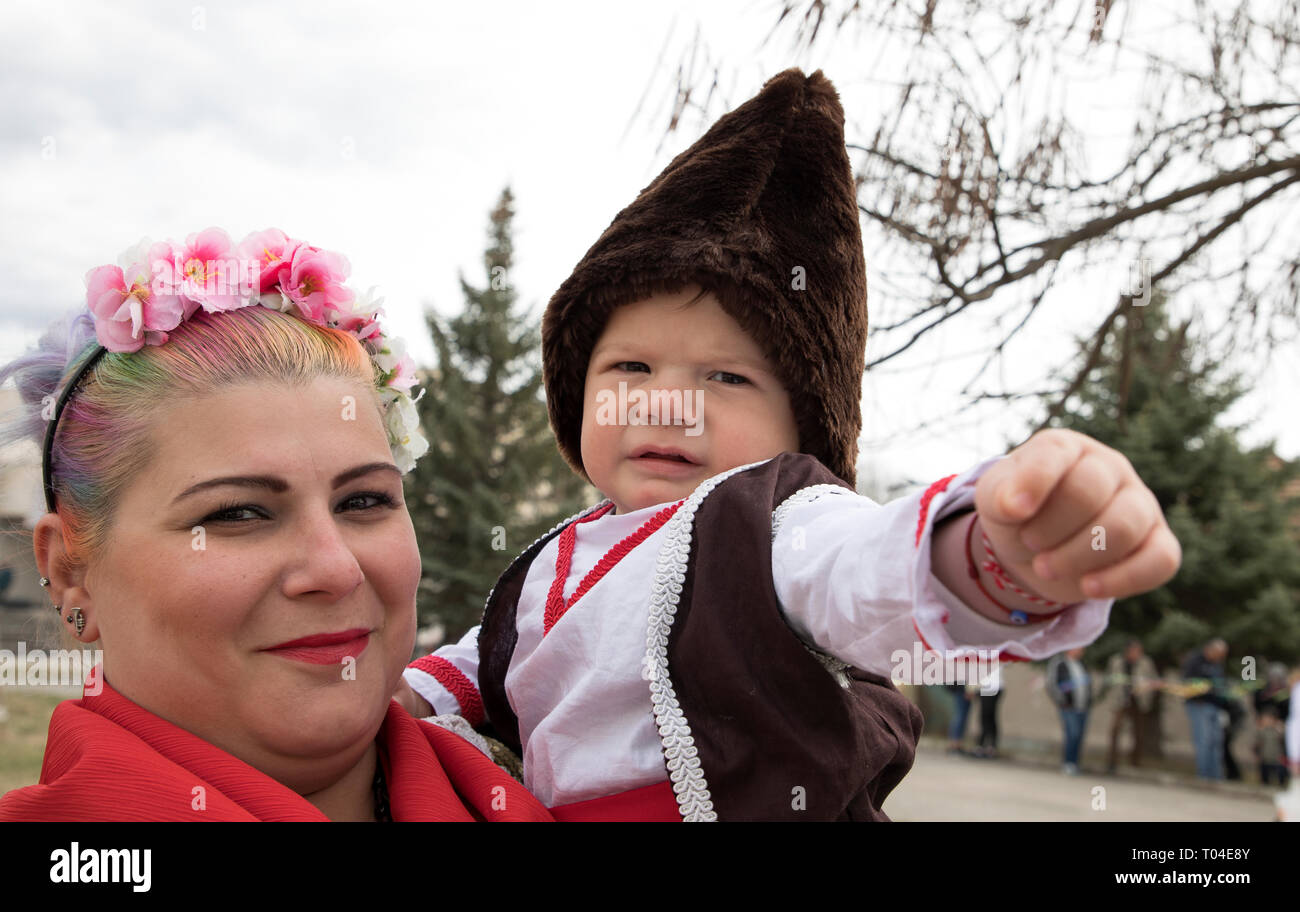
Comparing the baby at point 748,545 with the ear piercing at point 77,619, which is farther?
the ear piercing at point 77,619

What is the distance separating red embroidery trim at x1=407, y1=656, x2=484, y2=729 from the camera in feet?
6.67

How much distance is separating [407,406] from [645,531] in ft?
1.70

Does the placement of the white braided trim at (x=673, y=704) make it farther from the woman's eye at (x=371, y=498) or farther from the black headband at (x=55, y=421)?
the black headband at (x=55, y=421)

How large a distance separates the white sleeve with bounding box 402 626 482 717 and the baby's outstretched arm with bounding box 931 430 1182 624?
1.30 m

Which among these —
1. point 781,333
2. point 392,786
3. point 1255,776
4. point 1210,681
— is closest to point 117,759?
point 392,786

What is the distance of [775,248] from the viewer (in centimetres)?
183

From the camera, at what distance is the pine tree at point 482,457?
1672 centimetres

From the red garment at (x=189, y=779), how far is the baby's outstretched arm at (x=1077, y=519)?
2.92 ft

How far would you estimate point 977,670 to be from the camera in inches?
45.9

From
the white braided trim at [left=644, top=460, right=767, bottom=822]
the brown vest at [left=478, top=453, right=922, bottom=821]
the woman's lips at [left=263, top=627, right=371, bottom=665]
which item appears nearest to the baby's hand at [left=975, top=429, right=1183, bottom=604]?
the brown vest at [left=478, top=453, right=922, bottom=821]

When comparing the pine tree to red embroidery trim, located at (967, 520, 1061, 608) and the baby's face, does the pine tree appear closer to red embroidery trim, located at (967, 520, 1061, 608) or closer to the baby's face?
the baby's face

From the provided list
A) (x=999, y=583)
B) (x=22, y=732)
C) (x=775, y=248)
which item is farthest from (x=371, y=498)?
(x=22, y=732)

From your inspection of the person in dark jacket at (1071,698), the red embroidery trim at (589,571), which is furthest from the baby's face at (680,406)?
the person in dark jacket at (1071,698)

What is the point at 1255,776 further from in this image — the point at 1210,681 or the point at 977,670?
the point at 977,670
